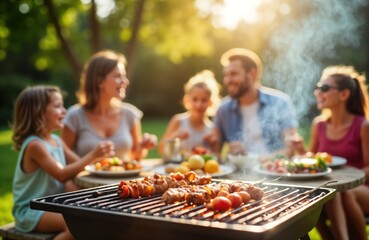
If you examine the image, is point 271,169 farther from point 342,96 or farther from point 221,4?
point 221,4

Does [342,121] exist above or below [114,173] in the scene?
above

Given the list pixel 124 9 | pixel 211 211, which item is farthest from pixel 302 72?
pixel 124 9

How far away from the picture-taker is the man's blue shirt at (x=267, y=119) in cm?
543

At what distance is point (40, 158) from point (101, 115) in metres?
1.38

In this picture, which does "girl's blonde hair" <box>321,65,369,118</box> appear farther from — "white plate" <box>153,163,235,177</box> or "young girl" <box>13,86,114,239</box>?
"young girl" <box>13,86,114,239</box>

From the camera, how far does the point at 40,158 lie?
358 centimetres

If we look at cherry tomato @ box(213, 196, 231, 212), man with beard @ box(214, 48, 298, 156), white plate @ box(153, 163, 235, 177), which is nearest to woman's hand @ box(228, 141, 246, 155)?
white plate @ box(153, 163, 235, 177)

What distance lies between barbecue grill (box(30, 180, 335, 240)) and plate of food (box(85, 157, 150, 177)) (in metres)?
0.94

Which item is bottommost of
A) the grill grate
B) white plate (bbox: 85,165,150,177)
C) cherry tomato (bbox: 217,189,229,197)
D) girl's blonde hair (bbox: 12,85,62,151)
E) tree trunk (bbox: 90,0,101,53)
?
white plate (bbox: 85,165,150,177)

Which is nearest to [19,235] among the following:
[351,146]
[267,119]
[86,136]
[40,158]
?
[40,158]

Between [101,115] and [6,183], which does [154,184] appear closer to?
[101,115]

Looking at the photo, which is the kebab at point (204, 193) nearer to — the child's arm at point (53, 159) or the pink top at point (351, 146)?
the child's arm at point (53, 159)

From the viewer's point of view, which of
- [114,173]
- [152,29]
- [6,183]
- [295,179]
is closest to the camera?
[295,179]

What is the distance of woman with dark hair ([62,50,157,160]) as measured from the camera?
4.71m
